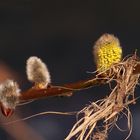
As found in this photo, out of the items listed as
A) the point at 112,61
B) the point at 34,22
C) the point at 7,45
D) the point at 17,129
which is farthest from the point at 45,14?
the point at 112,61

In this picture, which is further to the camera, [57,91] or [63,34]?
A: [63,34]

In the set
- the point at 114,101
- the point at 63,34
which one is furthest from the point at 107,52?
the point at 63,34

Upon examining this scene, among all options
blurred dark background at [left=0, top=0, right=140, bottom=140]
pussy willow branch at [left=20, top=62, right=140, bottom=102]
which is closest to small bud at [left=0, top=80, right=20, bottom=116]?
pussy willow branch at [left=20, top=62, right=140, bottom=102]

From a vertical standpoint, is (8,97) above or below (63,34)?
below

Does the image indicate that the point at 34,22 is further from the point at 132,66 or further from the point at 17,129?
the point at 132,66

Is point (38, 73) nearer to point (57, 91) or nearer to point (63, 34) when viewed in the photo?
point (57, 91)
